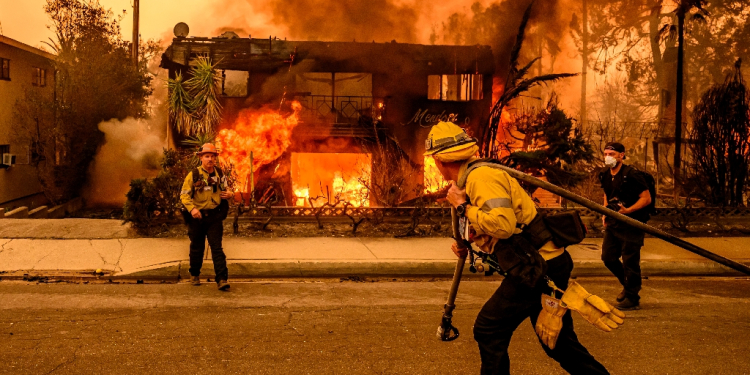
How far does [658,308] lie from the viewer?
671 centimetres

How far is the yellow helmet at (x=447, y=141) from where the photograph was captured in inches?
145

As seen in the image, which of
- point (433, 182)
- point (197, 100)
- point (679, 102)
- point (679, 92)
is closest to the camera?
point (679, 102)

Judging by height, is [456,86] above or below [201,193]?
above

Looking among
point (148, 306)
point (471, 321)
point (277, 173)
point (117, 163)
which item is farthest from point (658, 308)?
point (117, 163)

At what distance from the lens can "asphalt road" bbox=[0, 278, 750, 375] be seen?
4.75 meters

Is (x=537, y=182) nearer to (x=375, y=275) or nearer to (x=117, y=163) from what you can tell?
(x=375, y=275)

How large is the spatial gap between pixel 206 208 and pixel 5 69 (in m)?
16.2

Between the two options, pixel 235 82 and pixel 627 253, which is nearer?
pixel 627 253

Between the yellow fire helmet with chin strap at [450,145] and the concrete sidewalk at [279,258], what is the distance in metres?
5.00

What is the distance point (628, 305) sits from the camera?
6598 mm

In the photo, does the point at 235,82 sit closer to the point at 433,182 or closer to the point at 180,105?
the point at 180,105

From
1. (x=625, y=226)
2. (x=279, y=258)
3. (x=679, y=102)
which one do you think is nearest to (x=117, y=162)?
(x=279, y=258)

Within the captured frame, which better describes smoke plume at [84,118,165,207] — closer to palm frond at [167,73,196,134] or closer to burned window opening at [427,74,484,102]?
palm frond at [167,73,196,134]

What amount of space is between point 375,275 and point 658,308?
3.40m
